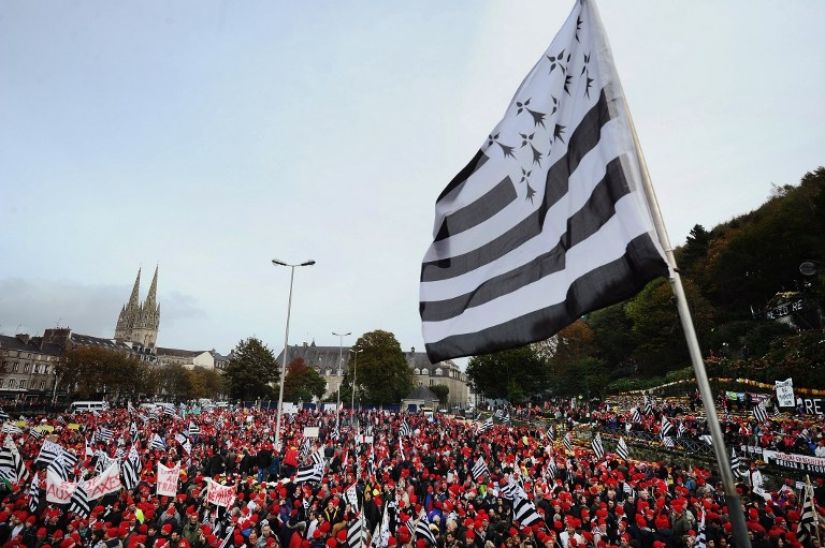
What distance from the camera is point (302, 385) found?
10075 centimetres

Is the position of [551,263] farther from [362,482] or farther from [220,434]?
[220,434]

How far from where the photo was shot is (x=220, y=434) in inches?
1223

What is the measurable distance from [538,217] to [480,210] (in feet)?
3.36

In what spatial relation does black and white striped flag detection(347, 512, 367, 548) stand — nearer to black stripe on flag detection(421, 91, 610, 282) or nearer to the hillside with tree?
black stripe on flag detection(421, 91, 610, 282)

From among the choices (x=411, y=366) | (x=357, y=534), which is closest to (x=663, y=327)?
(x=357, y=534)

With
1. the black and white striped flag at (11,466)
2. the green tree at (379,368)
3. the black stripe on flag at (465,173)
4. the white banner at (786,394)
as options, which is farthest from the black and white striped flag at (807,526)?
the green tree at (379,368)

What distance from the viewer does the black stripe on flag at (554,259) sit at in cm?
471

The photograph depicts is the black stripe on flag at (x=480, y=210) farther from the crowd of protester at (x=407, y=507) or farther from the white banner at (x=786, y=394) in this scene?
the white banner at (x=786, y=394)

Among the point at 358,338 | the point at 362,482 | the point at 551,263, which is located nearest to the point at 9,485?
the point at 362,482

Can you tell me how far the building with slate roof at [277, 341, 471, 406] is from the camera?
134 metres

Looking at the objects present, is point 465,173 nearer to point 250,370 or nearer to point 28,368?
point 250,370

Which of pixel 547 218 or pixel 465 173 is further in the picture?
pixel 465 173

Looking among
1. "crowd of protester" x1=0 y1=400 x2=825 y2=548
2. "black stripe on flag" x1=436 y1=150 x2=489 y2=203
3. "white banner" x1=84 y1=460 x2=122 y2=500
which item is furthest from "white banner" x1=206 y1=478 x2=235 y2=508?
"black stripe on flag" x1=436 y1=150 x2=489 y2=203

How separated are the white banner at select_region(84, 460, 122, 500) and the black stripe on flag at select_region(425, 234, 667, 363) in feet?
40.1
